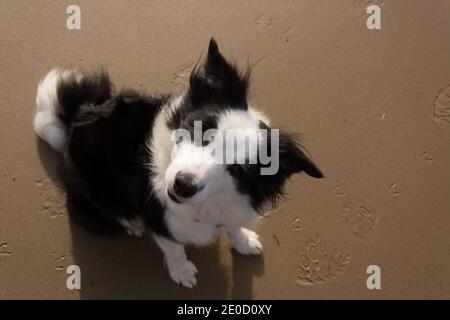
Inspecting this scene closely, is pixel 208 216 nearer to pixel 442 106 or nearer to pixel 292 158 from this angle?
pixel 292 158

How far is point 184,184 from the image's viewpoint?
1539 millimetres

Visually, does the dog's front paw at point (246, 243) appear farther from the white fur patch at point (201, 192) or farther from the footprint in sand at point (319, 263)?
the white fur patch at point (201, 192)

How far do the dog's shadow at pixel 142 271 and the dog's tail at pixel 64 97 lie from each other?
213 millimetres

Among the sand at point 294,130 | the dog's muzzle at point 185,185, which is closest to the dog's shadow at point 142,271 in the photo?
the sand at point 294,130

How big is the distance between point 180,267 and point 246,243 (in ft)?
1.26

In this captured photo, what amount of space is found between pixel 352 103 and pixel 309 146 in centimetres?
44

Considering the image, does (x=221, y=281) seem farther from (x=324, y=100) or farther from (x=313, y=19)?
(x=313, y=19)

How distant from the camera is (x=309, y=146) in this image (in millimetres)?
2678

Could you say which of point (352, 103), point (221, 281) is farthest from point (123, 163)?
point (352, 103)

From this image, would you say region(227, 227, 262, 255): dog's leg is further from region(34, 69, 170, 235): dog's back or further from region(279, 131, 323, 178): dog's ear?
region(279, 131, 323, 178): dog's ear

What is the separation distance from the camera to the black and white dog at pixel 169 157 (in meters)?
1.63

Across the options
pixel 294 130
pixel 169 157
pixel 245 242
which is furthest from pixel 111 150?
pixel 294 130

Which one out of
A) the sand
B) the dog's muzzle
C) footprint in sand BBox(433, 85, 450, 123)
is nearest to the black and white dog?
the dog's muzzle

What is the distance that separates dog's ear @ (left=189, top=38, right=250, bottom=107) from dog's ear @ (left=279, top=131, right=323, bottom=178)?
243mm
